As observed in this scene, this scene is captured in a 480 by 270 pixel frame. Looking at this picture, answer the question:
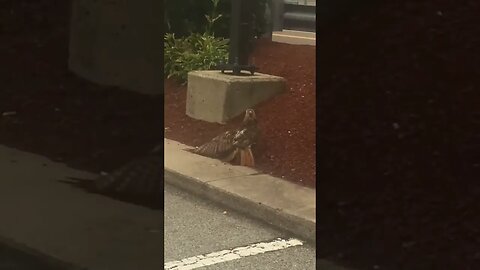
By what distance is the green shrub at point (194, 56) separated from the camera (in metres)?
5.28

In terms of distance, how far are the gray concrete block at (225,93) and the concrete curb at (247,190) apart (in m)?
0.31

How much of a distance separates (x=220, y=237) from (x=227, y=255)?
0.67 feet

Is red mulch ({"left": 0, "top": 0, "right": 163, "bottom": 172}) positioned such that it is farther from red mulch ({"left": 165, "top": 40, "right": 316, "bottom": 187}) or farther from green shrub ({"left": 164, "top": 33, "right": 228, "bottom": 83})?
green shrub ({"left": 164, "top": 33, "right": 228, "bottom": 83})

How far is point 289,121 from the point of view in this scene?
173 inches

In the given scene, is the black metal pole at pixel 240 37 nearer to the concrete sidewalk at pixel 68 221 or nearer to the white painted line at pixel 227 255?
the white painted line at pixel 227 255

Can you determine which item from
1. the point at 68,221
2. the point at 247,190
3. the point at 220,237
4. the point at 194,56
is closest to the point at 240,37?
the point at 194,56

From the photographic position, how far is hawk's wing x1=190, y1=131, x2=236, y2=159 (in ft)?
14.7

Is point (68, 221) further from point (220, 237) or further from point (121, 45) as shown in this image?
point (220, 237)
